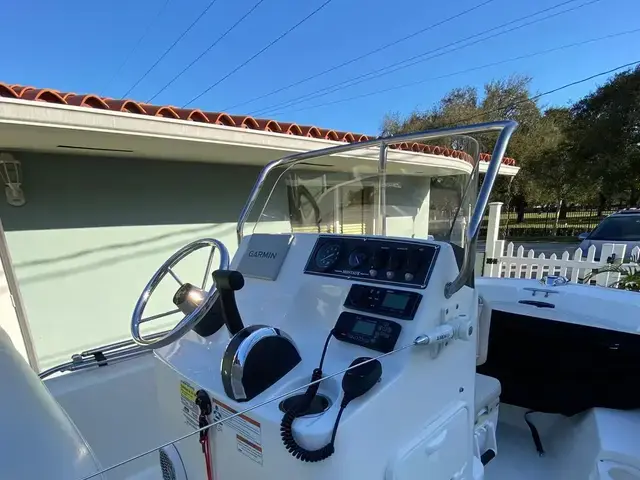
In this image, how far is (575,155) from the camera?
1555 cm

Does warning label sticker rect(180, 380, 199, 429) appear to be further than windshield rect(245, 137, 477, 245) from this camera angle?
No

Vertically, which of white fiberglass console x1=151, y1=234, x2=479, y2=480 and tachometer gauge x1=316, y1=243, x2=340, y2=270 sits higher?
tachometer gauge x1=316, y1=243, x2=340, y2=270

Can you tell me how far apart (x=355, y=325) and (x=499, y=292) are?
1.51m

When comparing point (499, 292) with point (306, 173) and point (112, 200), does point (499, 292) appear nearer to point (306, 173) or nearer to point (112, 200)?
point (306, 173)

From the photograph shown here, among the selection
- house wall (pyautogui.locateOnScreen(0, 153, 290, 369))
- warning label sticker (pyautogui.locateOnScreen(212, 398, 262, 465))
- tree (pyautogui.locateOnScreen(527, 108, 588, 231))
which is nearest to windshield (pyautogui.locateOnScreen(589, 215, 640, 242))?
house wall (pyautogui.locateOnScreen(0, 153, 290, 369))

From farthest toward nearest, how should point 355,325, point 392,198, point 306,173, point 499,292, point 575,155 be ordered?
1. point 575,155
2. point 499,292
3. point 306,173
4. point 392,198
5. point 355,325

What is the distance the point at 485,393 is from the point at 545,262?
4.21m

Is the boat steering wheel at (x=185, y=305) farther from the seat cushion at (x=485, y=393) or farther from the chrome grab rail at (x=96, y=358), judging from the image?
the seat cushion at (x=485, y=393)

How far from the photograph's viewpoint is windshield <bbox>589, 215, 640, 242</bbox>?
21.2 feet

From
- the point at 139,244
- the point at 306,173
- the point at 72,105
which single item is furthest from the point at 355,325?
the point at 139,244

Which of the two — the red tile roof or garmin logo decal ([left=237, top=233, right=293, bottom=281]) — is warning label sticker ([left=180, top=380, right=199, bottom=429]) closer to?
garmin logo decal ([left=237, top=233, right=293, bottom=281])

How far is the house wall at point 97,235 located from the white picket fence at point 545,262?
138 inches

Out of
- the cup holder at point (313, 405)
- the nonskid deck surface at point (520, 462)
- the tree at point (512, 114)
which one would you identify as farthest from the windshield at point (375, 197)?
the tree at point (512, 114)

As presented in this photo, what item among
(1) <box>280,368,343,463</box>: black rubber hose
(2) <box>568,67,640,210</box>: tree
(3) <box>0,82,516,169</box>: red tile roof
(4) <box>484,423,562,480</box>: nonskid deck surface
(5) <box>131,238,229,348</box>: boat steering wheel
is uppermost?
(2) <box>568,67,640,210</box>: tree
